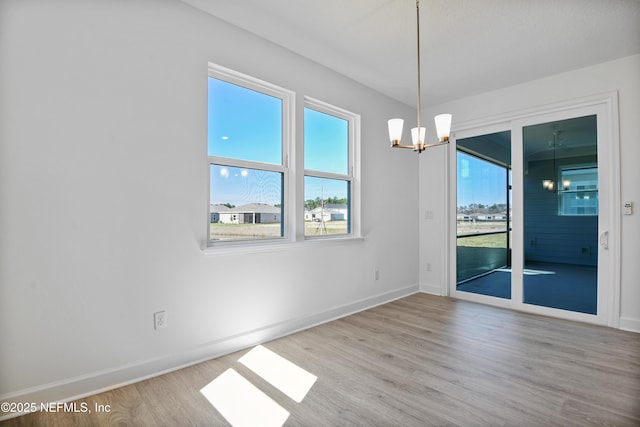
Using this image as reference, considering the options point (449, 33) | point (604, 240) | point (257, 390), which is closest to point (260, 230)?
point (257, 390)

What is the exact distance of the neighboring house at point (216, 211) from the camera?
2.57 metres

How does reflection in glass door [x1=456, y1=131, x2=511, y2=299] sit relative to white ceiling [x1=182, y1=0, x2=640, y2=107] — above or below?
below

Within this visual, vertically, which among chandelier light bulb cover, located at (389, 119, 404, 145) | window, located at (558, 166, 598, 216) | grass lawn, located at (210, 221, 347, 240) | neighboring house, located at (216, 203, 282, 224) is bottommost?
grass lawn, located at (210, 221, 347, 240)

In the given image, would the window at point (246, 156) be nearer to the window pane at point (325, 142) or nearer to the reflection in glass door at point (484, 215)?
the window pane at point (325, 142)

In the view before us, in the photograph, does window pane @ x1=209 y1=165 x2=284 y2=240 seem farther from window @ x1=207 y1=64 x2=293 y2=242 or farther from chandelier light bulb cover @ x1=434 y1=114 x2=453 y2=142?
chandelier light bulb cover @ x1=434 y1=114 x2=453 y2=142

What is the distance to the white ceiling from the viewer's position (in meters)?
2.34

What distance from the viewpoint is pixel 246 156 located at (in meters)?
2.78

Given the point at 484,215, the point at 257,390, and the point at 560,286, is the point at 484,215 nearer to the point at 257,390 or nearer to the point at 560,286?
the point at 560,286

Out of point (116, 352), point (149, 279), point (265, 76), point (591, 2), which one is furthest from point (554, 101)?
Answer: point (116, 352)

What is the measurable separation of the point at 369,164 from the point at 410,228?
125 centimetres

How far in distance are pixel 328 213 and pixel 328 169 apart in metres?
0.49

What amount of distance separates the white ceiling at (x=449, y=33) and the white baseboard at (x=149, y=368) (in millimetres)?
2604

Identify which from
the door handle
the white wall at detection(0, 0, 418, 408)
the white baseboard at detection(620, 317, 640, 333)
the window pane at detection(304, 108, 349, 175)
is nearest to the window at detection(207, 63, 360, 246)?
the window pane at detection(304, 108, 349, 175)

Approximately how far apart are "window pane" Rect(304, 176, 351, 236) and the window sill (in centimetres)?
14
